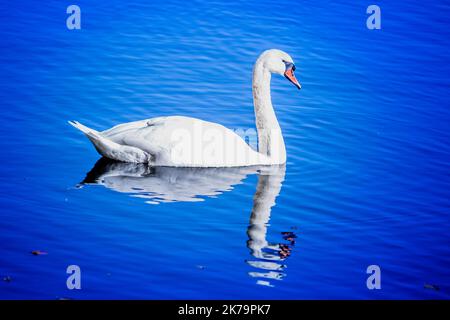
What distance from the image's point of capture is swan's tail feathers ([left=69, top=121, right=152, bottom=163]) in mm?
13508

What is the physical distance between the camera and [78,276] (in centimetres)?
962

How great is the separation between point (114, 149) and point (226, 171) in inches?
66.5

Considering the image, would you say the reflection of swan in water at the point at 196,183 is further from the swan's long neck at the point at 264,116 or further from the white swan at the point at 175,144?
the swan's long neck at the point at 264,116

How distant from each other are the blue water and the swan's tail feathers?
0.21m

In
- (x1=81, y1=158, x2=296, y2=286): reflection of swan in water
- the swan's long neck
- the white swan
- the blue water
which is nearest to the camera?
the blue water

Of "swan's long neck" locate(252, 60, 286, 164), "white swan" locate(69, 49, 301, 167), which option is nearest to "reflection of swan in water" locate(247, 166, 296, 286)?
"white swan" locate(69, 49, 301, 167)

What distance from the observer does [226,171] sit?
1382 cm

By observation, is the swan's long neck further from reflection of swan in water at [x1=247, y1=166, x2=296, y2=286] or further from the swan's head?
reflection of swan in water at [x1=247, y1=166, x2=296, y2=286]

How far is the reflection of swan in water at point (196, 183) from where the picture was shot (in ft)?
37.0

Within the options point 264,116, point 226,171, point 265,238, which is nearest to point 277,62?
point 264,116

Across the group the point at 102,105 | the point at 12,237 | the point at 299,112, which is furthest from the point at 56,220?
the point at 299,112

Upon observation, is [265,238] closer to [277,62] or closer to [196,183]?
[196,183]

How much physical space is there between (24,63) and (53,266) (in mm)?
9047
